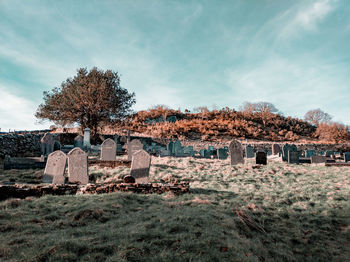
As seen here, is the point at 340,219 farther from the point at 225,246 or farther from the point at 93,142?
the point at 93,142

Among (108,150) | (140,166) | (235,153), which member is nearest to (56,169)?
(140,166)

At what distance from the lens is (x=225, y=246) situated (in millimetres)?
3340

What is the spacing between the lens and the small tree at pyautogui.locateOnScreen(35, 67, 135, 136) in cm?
2411

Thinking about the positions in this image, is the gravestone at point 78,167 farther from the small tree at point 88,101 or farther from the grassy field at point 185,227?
the small tree at point 88,101

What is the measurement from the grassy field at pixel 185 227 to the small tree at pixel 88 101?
1999cm

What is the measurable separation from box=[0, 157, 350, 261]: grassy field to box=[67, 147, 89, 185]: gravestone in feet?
9.70

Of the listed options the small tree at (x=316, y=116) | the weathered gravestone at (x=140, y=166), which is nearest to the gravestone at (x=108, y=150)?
the weathered gravestone at (x=140, y=166)

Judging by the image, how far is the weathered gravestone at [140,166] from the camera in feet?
29.3

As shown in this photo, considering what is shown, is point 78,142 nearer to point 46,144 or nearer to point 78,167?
point 46,144

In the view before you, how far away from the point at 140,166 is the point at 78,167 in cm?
265

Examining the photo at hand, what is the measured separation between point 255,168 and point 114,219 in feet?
31.8

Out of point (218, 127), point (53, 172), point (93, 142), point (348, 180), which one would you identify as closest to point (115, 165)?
point (53, 172)

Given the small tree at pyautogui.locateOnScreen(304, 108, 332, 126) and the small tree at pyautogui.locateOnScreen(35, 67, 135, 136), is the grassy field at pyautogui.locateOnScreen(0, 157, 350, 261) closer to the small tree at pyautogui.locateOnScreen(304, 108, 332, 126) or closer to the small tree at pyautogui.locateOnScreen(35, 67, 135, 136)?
the small tree at pyautogui.locateOnScreen(35, 67, 135, 136)

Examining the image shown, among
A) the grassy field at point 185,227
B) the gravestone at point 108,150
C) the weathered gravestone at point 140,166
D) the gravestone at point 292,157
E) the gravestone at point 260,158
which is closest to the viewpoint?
the grassy field at point 185,227
